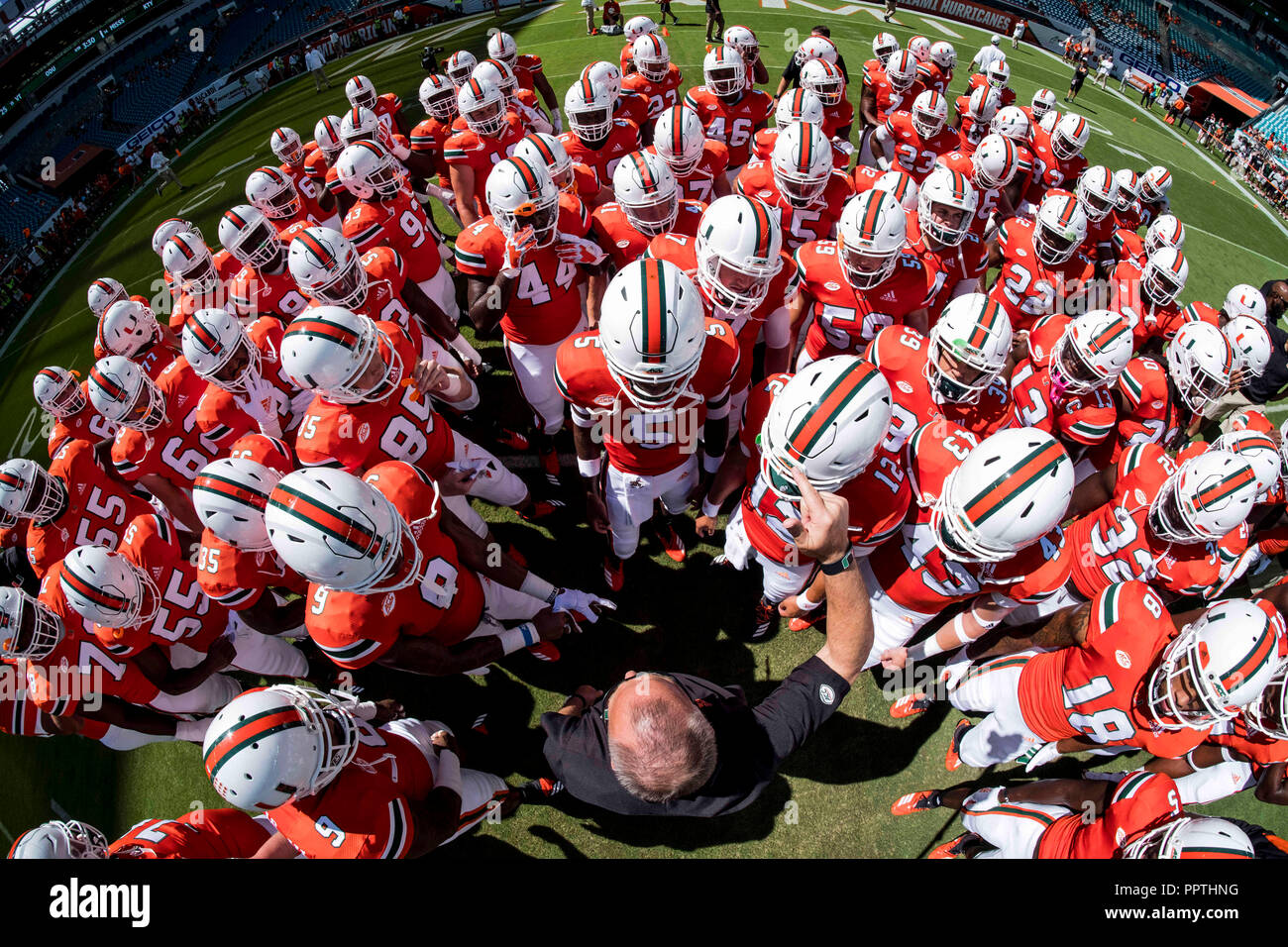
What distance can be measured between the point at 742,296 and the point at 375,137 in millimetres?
7030

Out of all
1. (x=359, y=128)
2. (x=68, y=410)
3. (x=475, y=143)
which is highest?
(x=359, y=128)

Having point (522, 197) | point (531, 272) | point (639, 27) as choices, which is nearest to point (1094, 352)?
point (531, 272)

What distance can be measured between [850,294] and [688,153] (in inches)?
114

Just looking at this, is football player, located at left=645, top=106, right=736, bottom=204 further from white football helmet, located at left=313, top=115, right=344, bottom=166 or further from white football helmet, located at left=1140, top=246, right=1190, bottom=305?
white football helmet, located at left=313, top=115, right=344, bottom=166

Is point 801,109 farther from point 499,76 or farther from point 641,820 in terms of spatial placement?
point 641,820

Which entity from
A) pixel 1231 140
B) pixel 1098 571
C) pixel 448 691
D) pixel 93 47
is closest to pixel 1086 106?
pixel 1231 140

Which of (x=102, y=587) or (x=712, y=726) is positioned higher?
(x=102, y=587)

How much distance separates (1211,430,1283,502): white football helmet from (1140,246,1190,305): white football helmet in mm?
2289

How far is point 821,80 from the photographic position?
9062 mm

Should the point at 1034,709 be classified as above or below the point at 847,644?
Result: below

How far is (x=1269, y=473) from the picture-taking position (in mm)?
4621

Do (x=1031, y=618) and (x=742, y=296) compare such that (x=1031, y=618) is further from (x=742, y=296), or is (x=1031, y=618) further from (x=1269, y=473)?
(x=742, y=296)

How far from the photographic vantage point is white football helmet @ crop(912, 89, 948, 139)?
9141 millimetres
